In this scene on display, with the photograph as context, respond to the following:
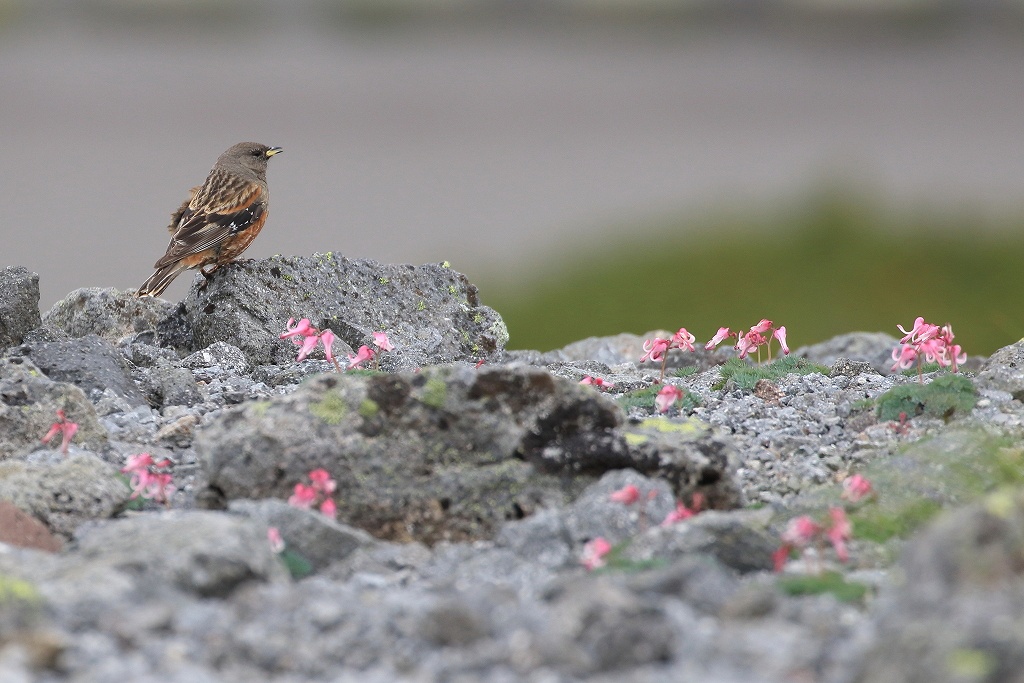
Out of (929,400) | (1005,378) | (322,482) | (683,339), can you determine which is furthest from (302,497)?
(1005,378)

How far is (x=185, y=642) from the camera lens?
4.13 meters

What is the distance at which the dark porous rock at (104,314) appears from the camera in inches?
488

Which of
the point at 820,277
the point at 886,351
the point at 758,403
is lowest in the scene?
the point at 758,403

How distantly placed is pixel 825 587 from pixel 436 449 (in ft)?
7.33

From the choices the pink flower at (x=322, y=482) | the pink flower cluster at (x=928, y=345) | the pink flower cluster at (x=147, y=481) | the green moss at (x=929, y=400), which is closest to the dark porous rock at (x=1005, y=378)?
the pink flower cluster at (x=928, y=345)

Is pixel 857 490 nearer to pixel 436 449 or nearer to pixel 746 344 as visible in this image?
pixel 436 449

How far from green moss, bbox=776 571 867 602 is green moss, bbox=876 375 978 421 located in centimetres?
323

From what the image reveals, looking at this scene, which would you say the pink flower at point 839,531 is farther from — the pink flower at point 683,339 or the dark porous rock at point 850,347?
the dark porous rock at point 850,347

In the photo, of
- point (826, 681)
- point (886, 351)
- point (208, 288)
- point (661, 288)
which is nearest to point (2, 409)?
point (208, 288)

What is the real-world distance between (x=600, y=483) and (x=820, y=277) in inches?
743

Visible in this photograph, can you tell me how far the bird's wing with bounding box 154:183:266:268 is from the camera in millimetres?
10930

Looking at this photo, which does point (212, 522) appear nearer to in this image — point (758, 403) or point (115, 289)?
point (758, 403)

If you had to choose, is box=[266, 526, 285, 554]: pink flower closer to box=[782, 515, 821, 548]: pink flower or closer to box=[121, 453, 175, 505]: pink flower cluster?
box=[121, 453, 175, 505]: pink flower cluster

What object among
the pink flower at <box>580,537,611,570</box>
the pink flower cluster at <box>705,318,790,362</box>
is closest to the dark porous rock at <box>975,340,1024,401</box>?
the pink flower cluster at <box>705,318,790,362</box>
